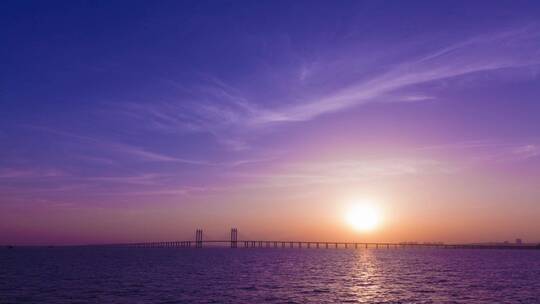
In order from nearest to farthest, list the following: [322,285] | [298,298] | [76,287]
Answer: [298,298], [76,287], [322,285]

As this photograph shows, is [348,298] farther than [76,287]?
No

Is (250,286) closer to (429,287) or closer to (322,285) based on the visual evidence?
(322,285)

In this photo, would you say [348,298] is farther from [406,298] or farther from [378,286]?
[378,286]

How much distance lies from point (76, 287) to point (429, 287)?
47218 millimetres

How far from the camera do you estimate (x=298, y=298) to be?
53.4 m

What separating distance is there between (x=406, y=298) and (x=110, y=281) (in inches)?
1664

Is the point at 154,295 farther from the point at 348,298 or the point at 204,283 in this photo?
the point at 348,298

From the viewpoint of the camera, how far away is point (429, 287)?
66.7 meters

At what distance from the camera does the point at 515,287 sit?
68.9 m

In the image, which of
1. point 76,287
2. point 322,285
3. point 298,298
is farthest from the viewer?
point 322,285

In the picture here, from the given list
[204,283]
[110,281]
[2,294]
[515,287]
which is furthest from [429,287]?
[2,294]

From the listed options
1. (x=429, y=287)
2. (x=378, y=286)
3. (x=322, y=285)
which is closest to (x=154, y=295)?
(x=322, y=285)

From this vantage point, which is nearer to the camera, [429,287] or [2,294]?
[2,294]

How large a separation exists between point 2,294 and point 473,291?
57492mm
